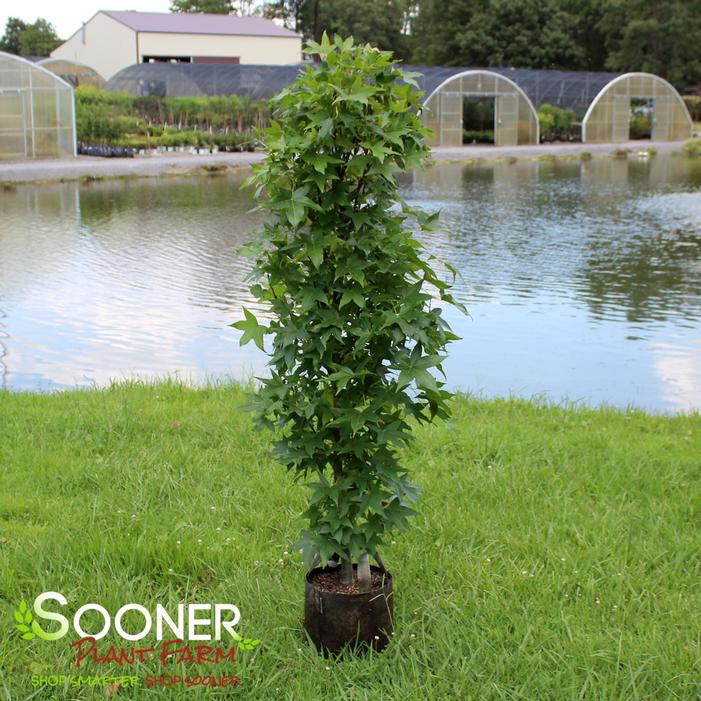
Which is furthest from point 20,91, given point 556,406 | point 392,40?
point 392,40

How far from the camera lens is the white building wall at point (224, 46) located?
200 feet

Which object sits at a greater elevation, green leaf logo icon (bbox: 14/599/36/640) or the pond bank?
the pond bank

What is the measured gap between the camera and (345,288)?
3430 millimetres

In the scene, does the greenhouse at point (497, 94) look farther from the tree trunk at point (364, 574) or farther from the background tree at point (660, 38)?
the tree trunk at point (364, 574)

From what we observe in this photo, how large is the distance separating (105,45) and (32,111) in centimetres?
3167

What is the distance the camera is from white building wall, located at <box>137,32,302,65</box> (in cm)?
6085

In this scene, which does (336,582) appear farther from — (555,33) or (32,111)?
(555,33)

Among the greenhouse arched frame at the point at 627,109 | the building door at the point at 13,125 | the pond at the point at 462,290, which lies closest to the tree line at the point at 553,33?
the greenhouse arched frame at the point at 627,109

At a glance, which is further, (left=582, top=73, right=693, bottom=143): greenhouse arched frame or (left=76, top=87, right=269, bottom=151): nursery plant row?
(left=582, top=73, right=693, bottom=143): greenhouse arched frame

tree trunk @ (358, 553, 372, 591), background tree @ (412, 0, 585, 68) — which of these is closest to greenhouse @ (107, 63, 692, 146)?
background tree @ (412, 0, 585, 68)

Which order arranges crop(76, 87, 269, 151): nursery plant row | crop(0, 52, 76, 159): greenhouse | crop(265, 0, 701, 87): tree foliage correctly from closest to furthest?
crop(0, 52, 76, 159): greenhouse < crop(76, 87, 269, 151): nursery plant row < crop(265, 0, 701, 87): tree foliage

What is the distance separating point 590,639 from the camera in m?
3.60

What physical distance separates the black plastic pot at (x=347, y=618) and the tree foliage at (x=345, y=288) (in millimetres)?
184

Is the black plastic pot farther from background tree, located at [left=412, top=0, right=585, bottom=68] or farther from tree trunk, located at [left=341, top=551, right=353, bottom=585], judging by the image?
background tree, located at [left=412, top=0, right=585, bottom=68]
